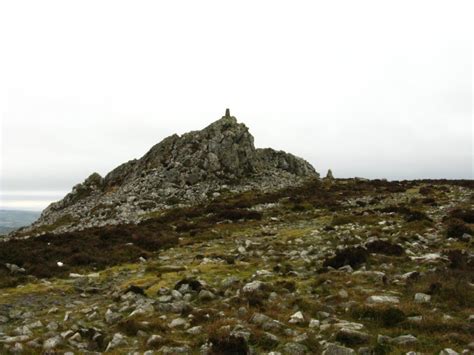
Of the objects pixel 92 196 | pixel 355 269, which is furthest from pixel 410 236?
pixel 92 196

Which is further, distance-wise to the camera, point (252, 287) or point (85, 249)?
point (85, 249)

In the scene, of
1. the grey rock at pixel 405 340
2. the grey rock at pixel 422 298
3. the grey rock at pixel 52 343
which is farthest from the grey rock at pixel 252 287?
the grey rock at pixel 52 343

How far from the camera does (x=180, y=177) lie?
53.6 meters

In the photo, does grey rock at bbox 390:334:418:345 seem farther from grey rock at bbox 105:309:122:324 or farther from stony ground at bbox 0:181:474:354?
grey rock at bbox 105:309:122:324

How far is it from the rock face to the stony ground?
77.6 feet

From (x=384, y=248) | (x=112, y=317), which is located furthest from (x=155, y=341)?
(x=384, y=248)

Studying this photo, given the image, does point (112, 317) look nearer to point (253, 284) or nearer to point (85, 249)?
point (253, 284)

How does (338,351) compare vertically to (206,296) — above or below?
below

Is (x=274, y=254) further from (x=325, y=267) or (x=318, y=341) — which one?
(x=318, y=341)

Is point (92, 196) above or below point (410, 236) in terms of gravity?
above

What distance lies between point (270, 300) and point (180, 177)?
4207 centimetres

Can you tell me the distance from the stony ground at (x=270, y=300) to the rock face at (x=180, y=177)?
23664mm

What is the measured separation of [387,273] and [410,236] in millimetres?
6790

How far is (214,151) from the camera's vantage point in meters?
59.5
